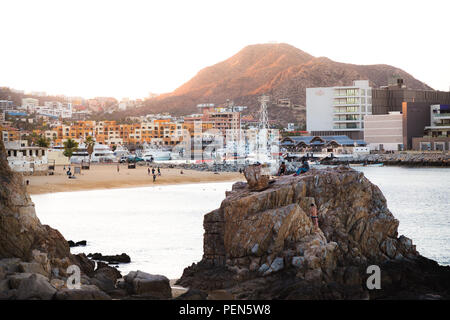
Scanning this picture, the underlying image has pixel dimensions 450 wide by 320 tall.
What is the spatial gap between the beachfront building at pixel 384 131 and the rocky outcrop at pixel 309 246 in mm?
114668

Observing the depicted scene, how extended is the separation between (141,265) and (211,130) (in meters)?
179

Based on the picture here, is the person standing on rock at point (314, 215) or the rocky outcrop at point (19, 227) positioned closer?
the rocky outcrop at point (19, 227)

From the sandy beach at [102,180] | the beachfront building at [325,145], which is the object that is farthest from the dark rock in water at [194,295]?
the beachfront building at [325,145]

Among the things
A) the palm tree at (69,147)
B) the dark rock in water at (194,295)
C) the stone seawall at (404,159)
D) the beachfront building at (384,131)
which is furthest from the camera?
the beachfront building at (384,131)

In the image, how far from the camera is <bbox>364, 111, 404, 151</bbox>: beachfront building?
12950cm

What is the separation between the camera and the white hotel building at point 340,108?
457ft

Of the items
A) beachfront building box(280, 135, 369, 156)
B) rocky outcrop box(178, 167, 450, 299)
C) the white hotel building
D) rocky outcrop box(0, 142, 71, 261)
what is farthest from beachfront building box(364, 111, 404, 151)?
rocky outcrop box(0, 142, 71, 261)

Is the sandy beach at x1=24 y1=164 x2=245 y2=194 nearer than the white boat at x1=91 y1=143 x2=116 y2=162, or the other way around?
the sandy beach at x1=24 y1=164 x2=245 y2=194

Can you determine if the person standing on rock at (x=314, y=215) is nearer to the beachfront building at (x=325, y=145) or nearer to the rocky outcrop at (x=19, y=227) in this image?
the rocky outcrop at (x=19, y=227)

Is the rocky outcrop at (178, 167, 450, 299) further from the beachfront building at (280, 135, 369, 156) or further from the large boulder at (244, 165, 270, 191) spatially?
the beachfront building at (280, 135, 369, 156)

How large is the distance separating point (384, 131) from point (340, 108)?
11912 millimetres

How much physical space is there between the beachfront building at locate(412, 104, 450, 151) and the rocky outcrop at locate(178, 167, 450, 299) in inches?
4438

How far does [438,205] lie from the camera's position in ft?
148
